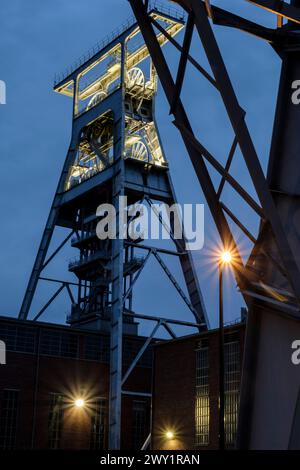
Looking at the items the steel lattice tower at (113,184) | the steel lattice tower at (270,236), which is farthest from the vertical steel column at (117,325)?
the steel lattice tower at (270,236)

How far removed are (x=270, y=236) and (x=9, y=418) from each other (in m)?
43.1

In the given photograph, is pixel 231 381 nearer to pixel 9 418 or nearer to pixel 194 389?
pixel 194 389

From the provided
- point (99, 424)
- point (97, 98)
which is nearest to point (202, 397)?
point (99, 424)

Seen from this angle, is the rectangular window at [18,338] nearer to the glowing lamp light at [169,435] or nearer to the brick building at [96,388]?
the brick building at [96,388]

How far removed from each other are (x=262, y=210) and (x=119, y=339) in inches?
1562

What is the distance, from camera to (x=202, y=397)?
42.5 meters

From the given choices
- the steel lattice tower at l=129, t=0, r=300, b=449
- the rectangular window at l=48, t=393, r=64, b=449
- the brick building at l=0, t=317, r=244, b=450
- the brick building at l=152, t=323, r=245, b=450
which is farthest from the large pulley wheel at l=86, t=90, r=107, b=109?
the steel lattice tower at l=129, t=0, r=300, b=449

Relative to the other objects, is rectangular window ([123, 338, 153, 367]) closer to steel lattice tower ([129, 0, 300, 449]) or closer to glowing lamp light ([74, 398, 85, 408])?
glowing lamp light ([74, 398, 85, 408])

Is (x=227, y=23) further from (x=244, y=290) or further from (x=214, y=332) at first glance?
(x=214, y=332)

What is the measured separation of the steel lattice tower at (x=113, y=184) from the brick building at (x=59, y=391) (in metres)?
1.96

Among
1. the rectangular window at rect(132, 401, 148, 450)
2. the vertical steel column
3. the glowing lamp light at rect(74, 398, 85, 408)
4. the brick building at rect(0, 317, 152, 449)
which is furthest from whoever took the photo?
the rectangular window at rect(132, 401, 148, 450)

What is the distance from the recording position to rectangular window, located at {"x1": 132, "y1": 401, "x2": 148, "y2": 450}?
5228 centimetres

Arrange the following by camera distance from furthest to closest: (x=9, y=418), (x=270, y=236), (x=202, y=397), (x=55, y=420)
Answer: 1. (x=55, y=420)
2. (x=9, y=418)
3. (x=202, y=397)
4. (x=270, y=236)
